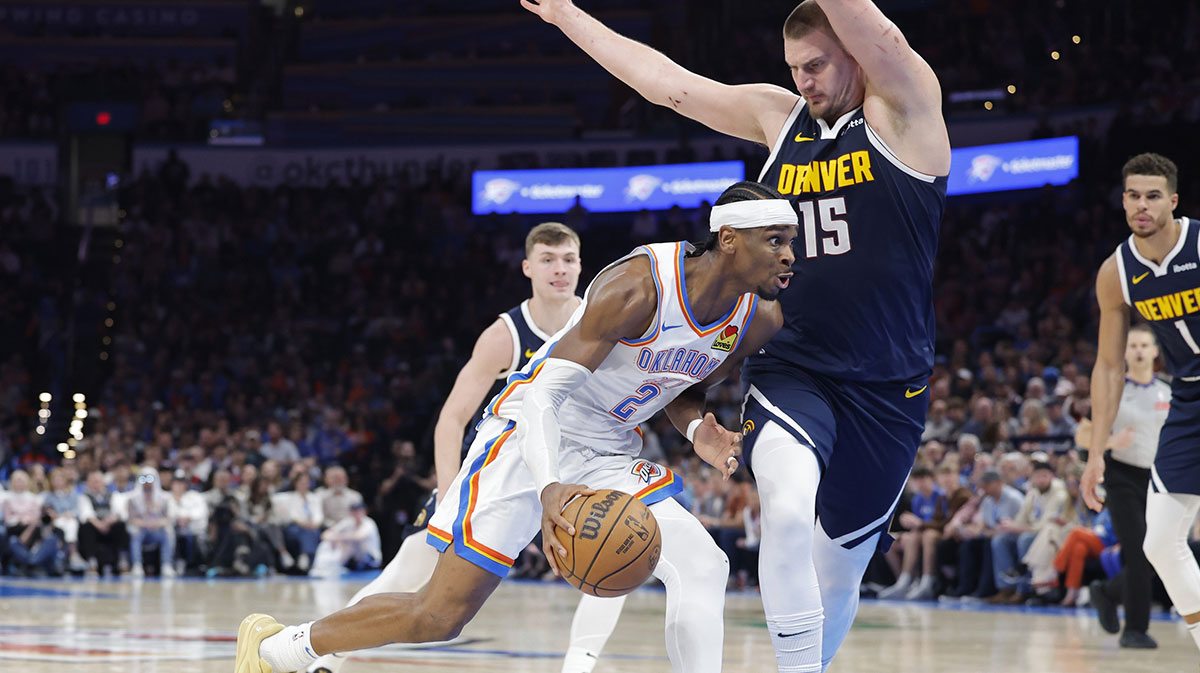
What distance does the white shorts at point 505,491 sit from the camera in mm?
4309

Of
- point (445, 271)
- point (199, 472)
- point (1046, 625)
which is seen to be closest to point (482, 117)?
point (445, 271)

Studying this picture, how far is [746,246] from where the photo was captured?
4.05 meters

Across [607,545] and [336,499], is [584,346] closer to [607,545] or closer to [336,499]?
[607,545]

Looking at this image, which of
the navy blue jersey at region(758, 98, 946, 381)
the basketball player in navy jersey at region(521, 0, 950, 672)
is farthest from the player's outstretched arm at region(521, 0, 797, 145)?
the navy blue jersey at region(758, 98, 946, 381)

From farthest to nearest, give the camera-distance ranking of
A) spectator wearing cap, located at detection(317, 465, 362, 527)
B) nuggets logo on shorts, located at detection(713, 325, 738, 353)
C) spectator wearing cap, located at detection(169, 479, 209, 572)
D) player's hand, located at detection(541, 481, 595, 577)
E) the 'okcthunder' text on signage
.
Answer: the 'okcthunder' text on signage, spectator wearing cap, located at detection(317, 465, 362, 527), spectator wearing cap, located at detection(169, 479, 209, 572), nuggets logo on shorts, located at detection(713, 325, 738, 353), player's hand, located at detection(541, 481, 595, 577)

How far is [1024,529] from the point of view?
38.8 ft

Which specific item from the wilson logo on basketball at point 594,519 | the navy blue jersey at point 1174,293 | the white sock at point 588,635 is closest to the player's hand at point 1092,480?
the navy blue jersey at point 1174,293

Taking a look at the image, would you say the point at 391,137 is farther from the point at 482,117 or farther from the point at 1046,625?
the point at 1046,625

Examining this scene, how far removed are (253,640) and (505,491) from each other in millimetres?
1212

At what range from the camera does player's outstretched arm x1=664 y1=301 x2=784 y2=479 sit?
4082 millimetres

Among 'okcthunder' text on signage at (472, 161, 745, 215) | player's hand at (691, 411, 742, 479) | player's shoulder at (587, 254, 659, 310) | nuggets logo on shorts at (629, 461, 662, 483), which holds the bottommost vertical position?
nuggets logo on shorts at (629, 461, 662, 483)

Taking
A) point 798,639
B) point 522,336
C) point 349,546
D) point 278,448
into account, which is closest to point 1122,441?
point 522,336

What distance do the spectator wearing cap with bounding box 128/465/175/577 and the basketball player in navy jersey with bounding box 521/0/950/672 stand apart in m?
12.5

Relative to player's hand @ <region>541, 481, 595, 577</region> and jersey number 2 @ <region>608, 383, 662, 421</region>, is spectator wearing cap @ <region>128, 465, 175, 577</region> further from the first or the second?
player's hand @ <region>541, 481, 595, 577</region>
